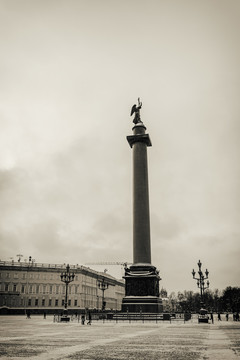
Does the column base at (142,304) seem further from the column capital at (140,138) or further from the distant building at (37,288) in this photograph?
the distant building at (37,288)

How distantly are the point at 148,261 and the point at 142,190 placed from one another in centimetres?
934

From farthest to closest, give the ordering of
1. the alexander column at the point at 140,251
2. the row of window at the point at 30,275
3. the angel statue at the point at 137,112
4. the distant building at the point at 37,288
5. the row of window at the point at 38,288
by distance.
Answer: the row of window at the point at 30,275 < the row of window at the point at 38,288 < the distant building at the point at 37,288 < the angel statue at the point at 137,112 < the alexander column at the point at 140,251

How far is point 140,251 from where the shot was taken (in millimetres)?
42969

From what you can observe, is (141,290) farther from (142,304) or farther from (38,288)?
(38,288)

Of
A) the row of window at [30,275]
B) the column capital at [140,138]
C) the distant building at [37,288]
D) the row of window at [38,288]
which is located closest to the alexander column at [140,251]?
the column capital at [140,138]

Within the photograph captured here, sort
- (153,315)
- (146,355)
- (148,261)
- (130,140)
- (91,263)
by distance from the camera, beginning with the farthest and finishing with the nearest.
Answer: (91,263), (130,140), (148,261), (153,315), (146,355)

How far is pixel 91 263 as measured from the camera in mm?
193750

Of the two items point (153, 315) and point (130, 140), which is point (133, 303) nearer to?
point (153, 315)

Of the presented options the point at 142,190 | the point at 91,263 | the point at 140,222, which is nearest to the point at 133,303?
the point at 140,222

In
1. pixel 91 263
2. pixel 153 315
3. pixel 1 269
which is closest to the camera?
pixel 153 315

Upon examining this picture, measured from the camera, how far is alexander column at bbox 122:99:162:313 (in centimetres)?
3922

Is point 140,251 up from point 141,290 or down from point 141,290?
up

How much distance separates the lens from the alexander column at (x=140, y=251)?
3922 cm

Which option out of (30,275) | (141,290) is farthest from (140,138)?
(30,275)
